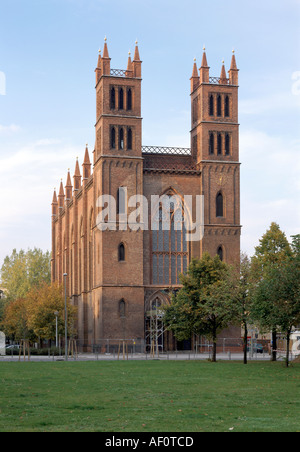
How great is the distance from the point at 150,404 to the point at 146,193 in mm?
55085

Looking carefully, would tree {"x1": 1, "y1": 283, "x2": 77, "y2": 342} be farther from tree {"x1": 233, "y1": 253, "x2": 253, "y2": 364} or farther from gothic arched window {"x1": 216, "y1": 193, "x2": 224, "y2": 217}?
tree {"x1": 233, "y1": 253, "x2": 253, "y2": 364}

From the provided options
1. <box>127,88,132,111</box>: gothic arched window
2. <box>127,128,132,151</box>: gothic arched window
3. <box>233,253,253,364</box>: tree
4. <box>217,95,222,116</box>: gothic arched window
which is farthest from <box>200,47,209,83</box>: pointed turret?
<box>233,253,253,364</box>: tree

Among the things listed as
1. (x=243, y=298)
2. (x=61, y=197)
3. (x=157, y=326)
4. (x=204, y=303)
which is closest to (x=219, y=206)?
(x=157, y=326)

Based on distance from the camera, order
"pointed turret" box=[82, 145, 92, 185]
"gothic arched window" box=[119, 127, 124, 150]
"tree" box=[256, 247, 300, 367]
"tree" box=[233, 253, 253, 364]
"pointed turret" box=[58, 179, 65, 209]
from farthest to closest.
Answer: "pointed turret" box=[58, 179, 65, 209] → "pointed turret" box=[82, 145, 92, 185] → "gothic arched window" box=[119, 127, 124, 150] → "tree" box=[233, 253, 253, 364] → "tree" box=[256, 247, 300, 367]

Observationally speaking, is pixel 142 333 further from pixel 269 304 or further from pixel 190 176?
pixel 269 304

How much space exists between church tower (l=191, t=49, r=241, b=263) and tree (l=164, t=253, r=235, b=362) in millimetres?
18995

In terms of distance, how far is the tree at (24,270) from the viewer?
409 ft

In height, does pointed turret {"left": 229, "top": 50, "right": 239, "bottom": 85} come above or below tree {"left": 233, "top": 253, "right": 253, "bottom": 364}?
above

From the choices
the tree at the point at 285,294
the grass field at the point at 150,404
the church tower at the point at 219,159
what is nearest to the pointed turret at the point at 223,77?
the church tower at the point at 219,159

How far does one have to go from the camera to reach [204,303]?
53188 millimetres

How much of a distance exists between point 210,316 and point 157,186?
2582 cm

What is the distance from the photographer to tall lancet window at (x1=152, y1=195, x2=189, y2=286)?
7512cm
